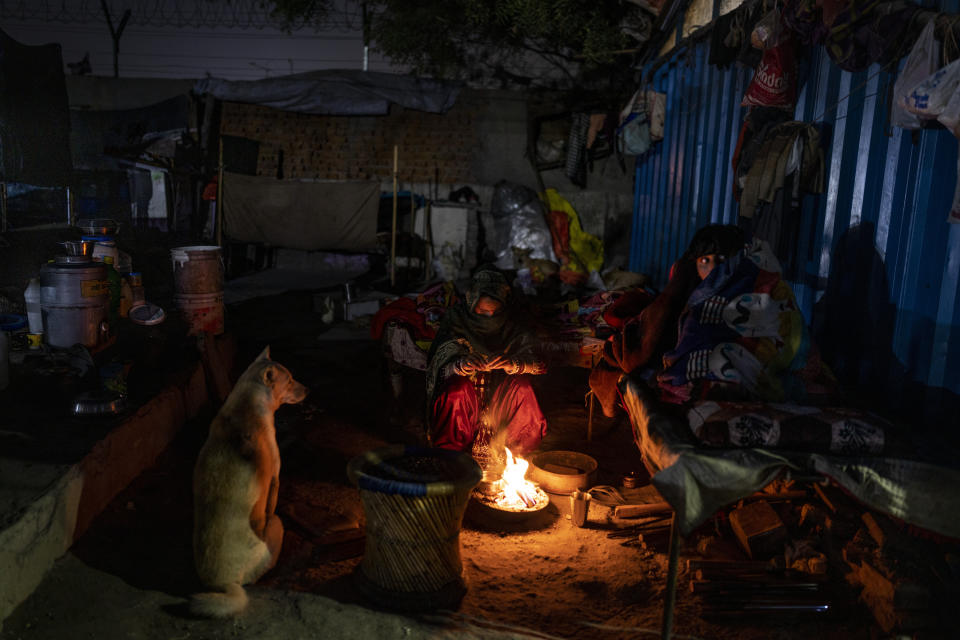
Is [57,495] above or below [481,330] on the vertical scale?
below

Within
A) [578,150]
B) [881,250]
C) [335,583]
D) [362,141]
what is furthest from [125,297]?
[578,150]

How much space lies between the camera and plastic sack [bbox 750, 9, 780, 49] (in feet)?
16.0

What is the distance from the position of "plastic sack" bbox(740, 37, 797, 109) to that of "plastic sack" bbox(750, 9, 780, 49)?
2.2 inches

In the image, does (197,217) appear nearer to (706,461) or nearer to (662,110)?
(662,110)

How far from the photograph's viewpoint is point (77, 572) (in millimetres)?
3123

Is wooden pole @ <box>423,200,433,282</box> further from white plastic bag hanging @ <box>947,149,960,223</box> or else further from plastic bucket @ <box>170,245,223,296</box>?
white plastic bag hanging @ <box>947,149,960,223</box>

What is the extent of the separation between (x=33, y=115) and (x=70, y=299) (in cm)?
585

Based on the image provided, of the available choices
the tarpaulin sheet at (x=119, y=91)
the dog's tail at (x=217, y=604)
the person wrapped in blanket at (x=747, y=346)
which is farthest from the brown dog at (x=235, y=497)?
the tarpaulin sheet at (x=119, y=91)

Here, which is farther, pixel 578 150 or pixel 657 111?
pixel 578 150

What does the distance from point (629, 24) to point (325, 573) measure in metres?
13.5

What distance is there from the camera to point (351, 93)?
1514 centimetres

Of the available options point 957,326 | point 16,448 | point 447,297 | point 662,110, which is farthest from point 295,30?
point 957,326

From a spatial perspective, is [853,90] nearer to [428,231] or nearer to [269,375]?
[269,375]

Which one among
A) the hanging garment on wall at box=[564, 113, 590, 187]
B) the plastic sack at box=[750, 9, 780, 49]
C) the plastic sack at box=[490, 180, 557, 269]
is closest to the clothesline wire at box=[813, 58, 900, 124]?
the plastic sack at box=[750, 9, 780, 49]
